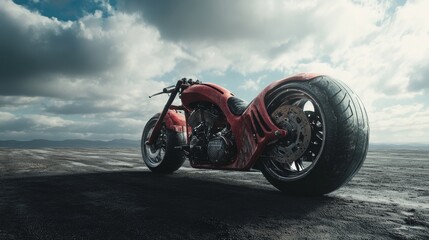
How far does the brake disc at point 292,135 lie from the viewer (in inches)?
141

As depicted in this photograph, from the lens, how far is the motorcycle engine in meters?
4.44

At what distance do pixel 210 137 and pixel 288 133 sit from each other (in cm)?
168

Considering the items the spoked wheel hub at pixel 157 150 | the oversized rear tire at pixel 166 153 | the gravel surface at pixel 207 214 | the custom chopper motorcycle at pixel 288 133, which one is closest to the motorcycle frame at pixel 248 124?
the custom chopper motorcycle at pixel 288 133

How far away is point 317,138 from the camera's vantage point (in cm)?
369

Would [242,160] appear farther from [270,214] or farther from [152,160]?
[152,160]

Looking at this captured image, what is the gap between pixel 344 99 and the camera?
3359 millimetres

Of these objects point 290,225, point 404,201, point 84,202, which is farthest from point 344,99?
point 84,202

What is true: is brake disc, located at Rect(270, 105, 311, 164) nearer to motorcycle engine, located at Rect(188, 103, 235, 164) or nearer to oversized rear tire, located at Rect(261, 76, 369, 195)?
oversized rear tire, located at Rect(261, 76, 369, 195)

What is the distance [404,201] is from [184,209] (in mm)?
2299

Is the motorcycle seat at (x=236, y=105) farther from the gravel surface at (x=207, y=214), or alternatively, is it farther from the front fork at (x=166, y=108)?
the front fork at (x=166, y=108)

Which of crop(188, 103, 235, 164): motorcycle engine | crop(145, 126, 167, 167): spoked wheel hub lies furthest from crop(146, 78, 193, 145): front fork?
crop(188, 103, 235, 164): motorcycle engine

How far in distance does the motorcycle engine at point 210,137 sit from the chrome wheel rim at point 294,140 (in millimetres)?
673

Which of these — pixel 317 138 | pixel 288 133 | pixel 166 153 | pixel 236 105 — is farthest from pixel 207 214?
pixel 166 153

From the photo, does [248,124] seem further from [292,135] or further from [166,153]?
[166,153]
